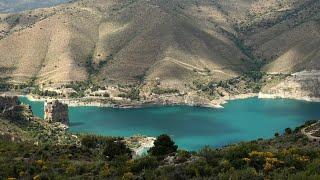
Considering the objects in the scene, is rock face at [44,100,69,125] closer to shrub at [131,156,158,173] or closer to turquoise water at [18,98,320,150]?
turquoise water at [18,98,320,150]

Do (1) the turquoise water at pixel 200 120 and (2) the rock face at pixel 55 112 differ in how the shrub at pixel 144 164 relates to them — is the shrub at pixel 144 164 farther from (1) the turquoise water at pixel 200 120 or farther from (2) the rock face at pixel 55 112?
(2) the rock face at pixel 55 112

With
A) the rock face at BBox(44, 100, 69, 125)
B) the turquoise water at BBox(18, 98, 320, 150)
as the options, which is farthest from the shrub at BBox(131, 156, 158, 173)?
the rock face at BBox(44, 100, 69, 125)

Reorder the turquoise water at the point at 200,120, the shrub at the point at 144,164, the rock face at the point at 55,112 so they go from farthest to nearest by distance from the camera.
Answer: the rock face at the point at 55,112 → the turquoise water at the point at 200,120 → the shrub at the point at 144,164

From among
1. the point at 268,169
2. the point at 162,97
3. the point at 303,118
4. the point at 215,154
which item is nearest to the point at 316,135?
the point at 215,154

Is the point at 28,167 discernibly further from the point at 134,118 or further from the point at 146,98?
the point at 146,98

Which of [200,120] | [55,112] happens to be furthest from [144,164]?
[200,120]

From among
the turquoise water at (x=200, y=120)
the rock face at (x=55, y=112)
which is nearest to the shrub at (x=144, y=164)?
the turquoise water at (x=200, y=120)

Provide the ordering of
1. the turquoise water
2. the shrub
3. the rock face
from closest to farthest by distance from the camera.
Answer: the shrub, the turquoise water, the rock face

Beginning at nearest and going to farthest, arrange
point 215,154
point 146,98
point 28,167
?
point 215,154 < point 28,167 < point 146,98
